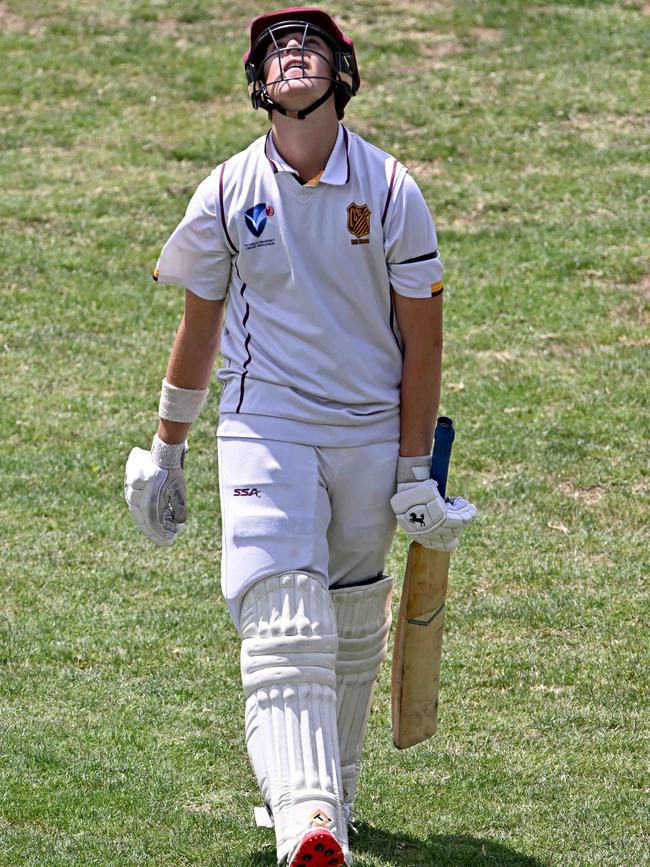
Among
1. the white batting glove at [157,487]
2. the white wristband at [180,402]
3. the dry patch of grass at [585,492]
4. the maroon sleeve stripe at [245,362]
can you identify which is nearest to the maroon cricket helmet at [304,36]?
the maroon sleeve stripe at [245,362]

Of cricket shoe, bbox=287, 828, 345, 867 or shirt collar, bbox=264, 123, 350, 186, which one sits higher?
shirt collar, bbox=264, 123, 350, 186

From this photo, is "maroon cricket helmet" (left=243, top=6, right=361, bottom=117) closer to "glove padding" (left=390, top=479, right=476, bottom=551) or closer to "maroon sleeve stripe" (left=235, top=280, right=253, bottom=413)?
"maroon sleeve stripe" (left=235, top=280, right=253, bottom=413)

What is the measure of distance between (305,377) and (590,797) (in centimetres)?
188

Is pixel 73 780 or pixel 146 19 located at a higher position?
pixel 146 19

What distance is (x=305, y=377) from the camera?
4.20 metres

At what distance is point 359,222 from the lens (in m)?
4.14

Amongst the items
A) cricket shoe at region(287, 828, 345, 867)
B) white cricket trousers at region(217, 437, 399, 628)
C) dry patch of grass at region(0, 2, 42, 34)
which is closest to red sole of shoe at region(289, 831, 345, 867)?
cricket shoe at region(287, 828, 345, 867)

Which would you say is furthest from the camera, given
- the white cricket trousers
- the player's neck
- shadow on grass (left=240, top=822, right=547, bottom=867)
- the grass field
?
the grass field

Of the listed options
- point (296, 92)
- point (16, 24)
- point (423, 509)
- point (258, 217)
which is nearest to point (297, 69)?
point (296, 92)

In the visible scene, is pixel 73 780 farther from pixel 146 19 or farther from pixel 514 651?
pixel 146 19

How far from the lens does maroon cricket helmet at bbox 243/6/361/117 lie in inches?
166

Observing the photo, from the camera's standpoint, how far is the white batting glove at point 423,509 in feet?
13.9

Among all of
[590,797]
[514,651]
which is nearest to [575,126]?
[514,651]

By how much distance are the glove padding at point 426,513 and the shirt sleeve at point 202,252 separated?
81cm
